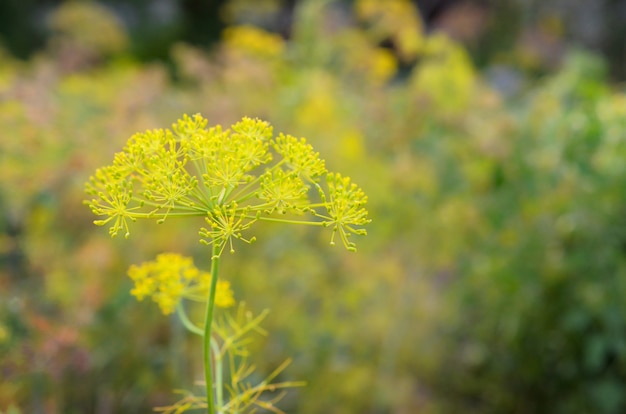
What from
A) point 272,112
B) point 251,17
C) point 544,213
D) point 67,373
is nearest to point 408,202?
point 544,213

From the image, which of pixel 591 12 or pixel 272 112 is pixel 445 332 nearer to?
pixel 272 112

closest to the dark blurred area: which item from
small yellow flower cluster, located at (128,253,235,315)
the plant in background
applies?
small yellow flower cluster, located at (128,253,235,315)

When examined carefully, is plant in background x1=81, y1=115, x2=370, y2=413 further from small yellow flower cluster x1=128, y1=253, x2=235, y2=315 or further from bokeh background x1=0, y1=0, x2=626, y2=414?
bokeh background x1=0, y1=0, x2=626, y2=414

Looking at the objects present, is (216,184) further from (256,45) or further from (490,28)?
(490,28)

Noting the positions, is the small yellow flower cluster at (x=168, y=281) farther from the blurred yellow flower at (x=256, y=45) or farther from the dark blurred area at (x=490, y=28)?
the dark blurred area at (x=490, y=28)

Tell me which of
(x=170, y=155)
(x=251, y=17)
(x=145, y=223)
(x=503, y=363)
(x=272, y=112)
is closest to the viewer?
(x=170, y=155)

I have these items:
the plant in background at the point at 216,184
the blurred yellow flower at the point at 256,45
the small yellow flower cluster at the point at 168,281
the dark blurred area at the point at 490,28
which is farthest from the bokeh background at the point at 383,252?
the dark blurred area at the point at 490,28
